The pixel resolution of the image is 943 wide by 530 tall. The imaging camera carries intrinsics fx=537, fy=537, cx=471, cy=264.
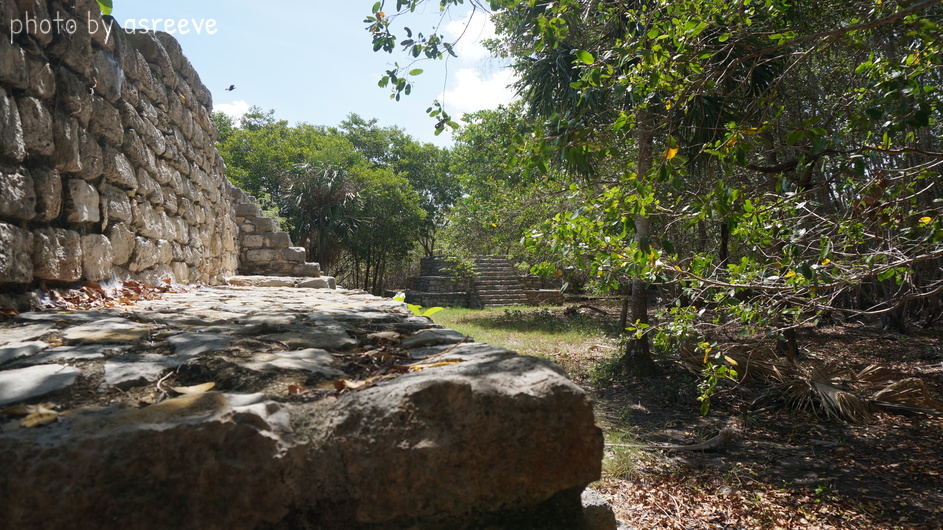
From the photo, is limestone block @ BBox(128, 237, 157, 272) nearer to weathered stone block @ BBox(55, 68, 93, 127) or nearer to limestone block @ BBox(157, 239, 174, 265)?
limestone block @ BBox(157, 239, 174, 265)

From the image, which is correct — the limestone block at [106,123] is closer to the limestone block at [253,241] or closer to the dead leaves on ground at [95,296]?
the dead leaves on ground at [95,296]

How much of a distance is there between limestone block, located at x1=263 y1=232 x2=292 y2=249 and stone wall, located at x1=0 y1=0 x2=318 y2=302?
296cm

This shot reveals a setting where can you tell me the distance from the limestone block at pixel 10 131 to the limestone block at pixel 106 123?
0.72 m

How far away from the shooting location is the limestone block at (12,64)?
80.4 inches

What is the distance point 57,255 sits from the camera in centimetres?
241

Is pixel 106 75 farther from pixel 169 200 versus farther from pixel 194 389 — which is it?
pixel 194 389

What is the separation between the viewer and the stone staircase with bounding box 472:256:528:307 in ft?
52.2

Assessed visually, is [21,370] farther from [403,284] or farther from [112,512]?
[403,284]

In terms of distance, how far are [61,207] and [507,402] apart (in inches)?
100

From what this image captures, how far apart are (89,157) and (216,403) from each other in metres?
2.40

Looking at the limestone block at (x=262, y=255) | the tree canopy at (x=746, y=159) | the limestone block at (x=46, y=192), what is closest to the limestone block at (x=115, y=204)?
the limestone block at (x=46, y=192)

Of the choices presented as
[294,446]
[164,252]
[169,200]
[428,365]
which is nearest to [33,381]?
[294,446]

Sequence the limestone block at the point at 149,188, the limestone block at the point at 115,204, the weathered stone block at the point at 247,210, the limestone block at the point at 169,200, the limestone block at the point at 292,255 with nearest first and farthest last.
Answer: the limestone block at the point at 115,204 < the limestone block at the point at 149,188 < the limestone block at the point at 169,200 < the limestone block at the point at 292,255 < the weathered stone block at the point at 247,210

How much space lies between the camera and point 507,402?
100 cm
